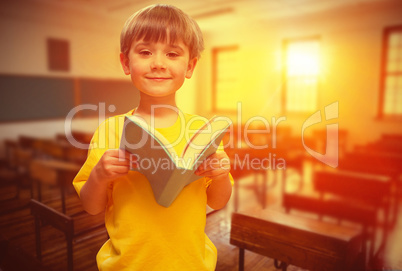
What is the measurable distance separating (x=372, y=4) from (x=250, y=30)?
109 inches

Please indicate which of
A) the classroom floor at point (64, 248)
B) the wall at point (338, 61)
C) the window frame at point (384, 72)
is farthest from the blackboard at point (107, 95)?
the window frame at point (384, 72)

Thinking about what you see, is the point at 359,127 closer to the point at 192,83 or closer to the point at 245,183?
the point at 245,183

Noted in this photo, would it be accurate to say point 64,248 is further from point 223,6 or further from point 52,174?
point 223,6

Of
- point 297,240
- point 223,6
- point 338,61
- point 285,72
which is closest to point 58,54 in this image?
point 223,6

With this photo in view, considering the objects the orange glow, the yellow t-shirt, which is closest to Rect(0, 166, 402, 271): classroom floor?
the yellow t-shirt

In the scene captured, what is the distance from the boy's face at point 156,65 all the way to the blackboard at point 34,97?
6104mm

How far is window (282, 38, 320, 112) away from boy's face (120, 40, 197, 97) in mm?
7003

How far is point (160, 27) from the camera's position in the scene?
2.19 feet

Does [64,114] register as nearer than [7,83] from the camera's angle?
No

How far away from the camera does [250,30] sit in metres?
7.79

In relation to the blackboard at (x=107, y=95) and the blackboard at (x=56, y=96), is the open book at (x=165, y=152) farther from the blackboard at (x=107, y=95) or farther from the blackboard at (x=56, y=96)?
the blackboard at (x=107, y=95)

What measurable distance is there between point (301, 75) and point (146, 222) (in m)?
7.27

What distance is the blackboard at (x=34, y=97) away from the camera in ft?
18.8

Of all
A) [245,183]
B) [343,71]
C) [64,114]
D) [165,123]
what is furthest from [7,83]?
[343,71]
